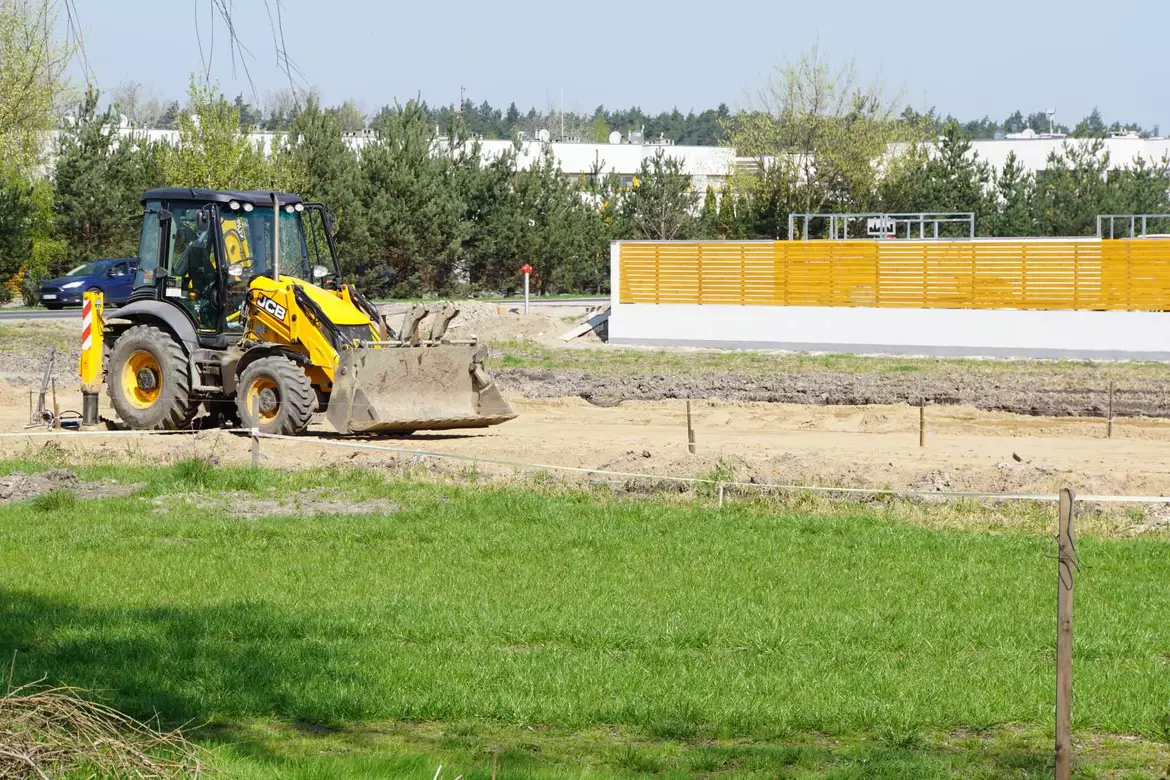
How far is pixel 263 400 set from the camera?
18.5 meters

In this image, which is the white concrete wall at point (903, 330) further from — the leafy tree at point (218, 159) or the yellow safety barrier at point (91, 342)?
the yellow safety barrier at point (91, 342)

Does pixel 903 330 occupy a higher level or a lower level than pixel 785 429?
higher

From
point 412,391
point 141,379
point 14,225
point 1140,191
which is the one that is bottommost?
point 412,391

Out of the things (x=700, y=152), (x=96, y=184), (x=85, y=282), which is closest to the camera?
(x=85, y=282)

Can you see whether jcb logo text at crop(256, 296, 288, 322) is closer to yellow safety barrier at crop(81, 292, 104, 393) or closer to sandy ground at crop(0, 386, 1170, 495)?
sandy ground at crop(0, 386, 1170, 495)

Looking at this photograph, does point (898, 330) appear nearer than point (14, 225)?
Yes

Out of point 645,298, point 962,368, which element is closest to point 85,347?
point 962,368

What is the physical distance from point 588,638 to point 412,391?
358 inches

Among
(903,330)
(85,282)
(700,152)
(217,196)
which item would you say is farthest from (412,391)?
(700,152)

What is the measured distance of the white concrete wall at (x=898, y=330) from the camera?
33.5 metres

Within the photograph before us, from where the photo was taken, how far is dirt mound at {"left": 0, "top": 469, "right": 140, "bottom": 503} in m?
15.4

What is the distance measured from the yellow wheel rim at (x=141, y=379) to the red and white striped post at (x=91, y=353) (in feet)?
1.42

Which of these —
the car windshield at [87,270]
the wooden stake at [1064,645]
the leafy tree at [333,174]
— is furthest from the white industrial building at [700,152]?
the wooden stake at [1064,645]

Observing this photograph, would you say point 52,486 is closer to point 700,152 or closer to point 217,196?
point 217,196
